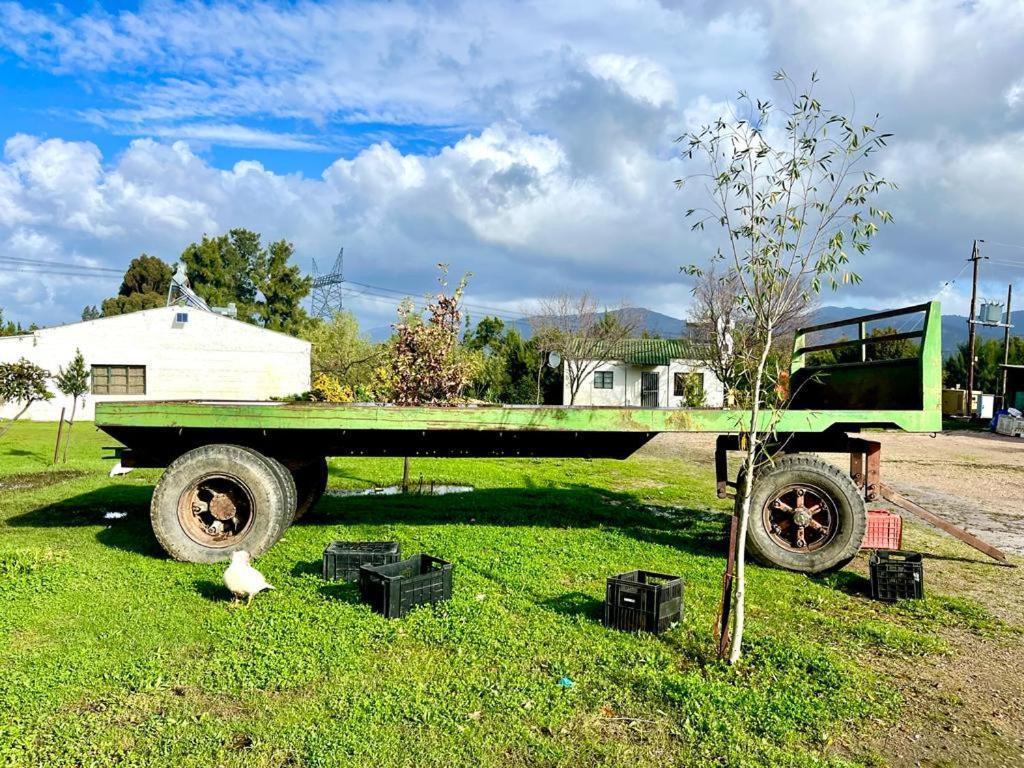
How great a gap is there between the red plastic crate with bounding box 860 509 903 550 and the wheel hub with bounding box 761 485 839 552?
21.6 inches

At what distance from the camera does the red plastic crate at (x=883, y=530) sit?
22.0 feet

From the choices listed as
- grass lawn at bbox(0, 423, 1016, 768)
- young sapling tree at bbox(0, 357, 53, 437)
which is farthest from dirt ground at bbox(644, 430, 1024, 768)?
young sapling tree at bbox(0, 357, 53, 437)

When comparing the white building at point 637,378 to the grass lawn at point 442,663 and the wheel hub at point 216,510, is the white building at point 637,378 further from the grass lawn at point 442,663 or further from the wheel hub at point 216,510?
the wheel hub at point 216,510

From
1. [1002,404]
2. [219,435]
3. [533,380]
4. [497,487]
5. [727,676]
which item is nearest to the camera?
[727,676]

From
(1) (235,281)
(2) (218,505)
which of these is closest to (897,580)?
(2) (218,505)

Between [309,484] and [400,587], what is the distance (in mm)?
3502

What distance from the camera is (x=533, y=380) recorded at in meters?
40.7

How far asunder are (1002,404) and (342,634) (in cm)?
3752

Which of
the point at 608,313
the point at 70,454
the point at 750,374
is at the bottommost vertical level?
the point at 70,454

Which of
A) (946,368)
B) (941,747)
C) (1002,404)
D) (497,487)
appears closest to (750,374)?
(941,747)

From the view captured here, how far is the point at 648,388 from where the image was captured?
42.2 meters

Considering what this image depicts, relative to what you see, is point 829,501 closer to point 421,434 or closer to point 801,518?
point 801,518

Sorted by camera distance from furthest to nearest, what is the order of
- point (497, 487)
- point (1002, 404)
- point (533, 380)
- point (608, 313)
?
point (608, 313)
point (533, 380)
point (1002, 404)
point (497, 487)

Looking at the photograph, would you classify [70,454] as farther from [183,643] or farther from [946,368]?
[946,368]
